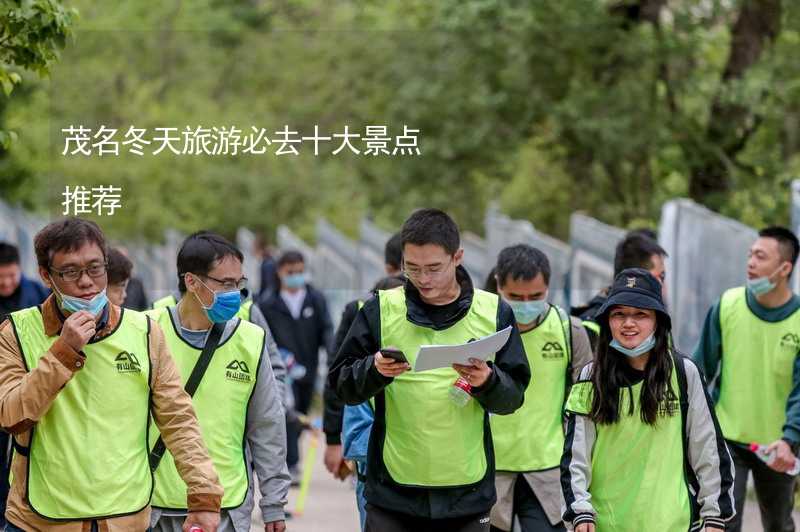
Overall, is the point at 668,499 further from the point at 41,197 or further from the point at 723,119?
the point at 41,197

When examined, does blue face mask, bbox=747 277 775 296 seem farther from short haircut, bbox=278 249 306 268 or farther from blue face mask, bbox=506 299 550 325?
short haircut, bbox=278 249 306 268

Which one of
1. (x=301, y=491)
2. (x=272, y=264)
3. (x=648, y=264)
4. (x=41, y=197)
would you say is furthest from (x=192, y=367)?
(x=41, y=197)

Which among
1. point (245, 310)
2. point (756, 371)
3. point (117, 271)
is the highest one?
point (117, 271)

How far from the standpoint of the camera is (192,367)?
6.21 meters

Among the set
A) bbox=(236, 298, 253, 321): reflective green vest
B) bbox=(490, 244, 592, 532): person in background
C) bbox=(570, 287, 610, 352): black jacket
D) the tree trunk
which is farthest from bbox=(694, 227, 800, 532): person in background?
the tree trunk

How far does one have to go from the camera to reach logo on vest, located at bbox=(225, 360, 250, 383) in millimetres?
6216

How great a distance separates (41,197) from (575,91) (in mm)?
20364

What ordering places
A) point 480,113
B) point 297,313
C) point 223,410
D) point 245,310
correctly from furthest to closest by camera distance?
point 480,113, point 297,313, point 245,310, point 223,410

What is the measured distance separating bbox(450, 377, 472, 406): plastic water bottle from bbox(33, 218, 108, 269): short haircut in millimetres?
1405

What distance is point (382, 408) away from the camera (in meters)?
5.95

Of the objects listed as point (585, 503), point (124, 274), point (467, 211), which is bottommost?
point (585, 503)

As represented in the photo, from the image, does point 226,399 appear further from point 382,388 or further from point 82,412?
point 82,412

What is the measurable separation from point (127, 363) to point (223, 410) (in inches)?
38.8

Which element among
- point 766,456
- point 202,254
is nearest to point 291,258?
point 766,456
